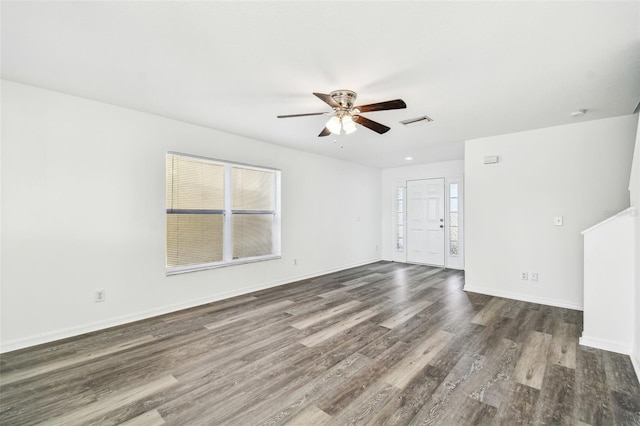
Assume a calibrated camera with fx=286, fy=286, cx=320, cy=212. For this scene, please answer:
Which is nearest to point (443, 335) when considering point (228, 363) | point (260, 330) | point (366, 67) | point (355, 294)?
point (355, 294)

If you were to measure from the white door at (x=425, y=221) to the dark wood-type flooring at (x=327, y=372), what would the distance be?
301 centimetres

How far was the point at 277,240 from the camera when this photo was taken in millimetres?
4969

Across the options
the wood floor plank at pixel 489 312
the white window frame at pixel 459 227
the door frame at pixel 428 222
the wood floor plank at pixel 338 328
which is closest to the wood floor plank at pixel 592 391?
the wood floor plank at pixel 489 312

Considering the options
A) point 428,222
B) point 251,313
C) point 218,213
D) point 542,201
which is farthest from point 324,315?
point 428,222

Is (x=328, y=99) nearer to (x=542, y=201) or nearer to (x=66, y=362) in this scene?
(x=66, y=362)

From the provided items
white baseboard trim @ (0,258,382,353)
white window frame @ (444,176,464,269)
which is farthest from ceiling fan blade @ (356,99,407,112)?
white window frame @ (444,176,464,269)

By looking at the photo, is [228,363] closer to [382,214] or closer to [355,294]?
[355,294]

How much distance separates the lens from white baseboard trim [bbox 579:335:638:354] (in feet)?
8.54

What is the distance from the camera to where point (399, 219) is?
736cm

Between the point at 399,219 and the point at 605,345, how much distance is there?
484 centimetres

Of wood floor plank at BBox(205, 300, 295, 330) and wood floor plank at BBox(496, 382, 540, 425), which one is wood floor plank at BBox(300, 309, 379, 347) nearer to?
wood floor plank at BBox(205, 300, 295, 330)

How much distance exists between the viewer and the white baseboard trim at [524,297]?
381 centimetres

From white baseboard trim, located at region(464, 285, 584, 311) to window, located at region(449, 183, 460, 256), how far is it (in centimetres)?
194

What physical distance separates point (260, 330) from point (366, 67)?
2.77m
